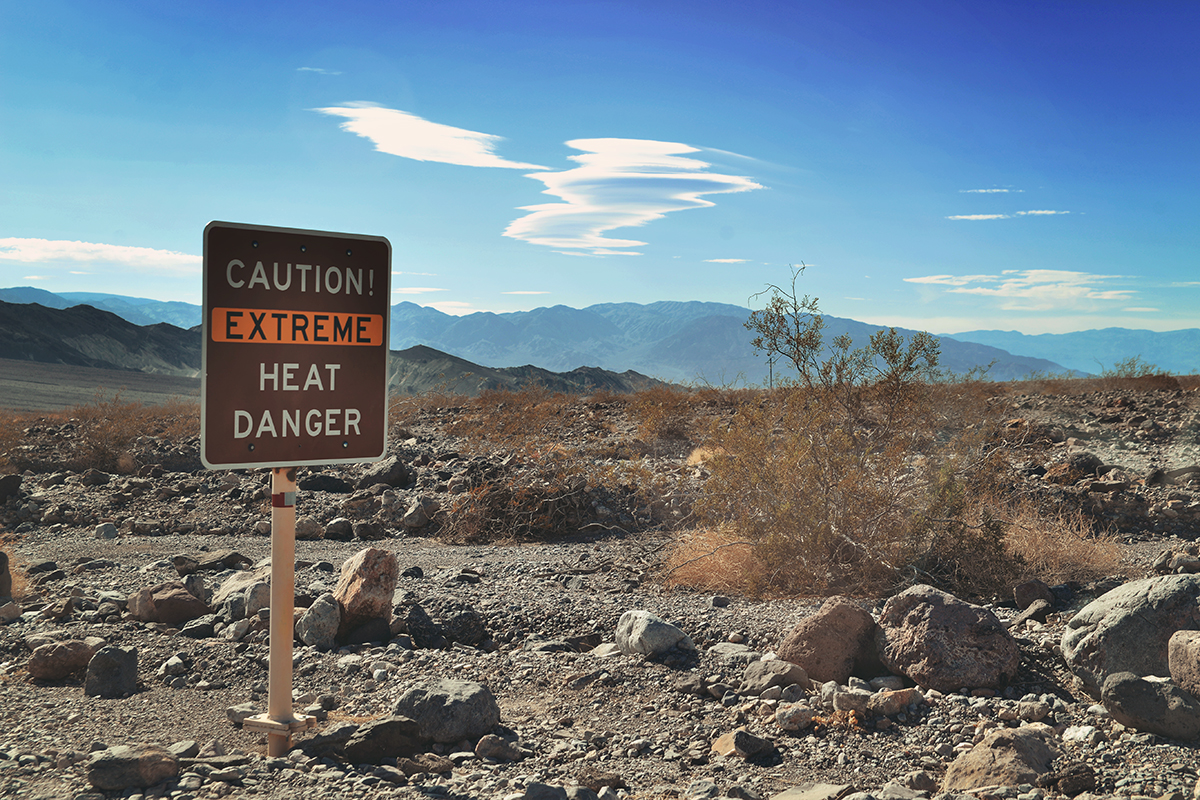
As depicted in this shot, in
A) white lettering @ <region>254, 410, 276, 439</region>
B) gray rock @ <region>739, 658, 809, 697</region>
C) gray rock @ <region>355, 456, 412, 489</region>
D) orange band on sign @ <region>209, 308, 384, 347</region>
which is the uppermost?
orange band on sign @ <region>209, 308, 384, 347</region>

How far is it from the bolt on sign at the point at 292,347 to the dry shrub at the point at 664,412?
32.5 feet

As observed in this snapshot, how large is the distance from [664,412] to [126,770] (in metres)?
11.9

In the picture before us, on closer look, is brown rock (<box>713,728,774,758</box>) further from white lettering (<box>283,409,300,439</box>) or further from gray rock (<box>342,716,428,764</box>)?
white lettering (<box>283,409,300,439</box>)

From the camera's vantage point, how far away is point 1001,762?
3.25 m

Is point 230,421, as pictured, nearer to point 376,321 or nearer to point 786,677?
point 376,321

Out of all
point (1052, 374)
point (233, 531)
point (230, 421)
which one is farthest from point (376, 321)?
point (1052, 374)

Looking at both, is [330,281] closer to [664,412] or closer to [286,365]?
[286,365]

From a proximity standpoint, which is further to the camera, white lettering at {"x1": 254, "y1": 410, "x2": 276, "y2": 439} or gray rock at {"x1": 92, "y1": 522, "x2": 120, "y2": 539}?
gray rock at {"x1": 92, "y1": 522, "x2": 120, "y2": 539}

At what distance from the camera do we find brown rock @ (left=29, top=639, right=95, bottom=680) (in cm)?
469

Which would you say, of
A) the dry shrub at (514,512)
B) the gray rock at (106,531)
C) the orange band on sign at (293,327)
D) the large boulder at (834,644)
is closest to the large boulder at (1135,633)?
the large boulder at (834,644)

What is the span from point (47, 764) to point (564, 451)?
24.1 feet


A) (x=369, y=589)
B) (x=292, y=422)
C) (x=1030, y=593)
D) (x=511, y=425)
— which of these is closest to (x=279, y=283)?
(x=292, y=422)

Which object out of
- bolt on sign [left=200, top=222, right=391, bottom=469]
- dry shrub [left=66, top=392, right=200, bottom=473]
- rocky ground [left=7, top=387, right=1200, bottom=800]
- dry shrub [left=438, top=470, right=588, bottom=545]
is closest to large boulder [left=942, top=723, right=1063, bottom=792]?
rocky ground [left=7, top=387, right=1200, bottom=800]

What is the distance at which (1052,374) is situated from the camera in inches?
969
